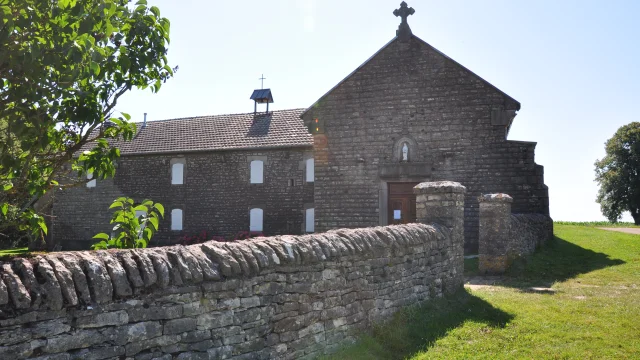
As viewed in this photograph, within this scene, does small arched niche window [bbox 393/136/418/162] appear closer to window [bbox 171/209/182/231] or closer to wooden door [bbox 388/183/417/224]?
wooden door [bbox 388/183/417/224]

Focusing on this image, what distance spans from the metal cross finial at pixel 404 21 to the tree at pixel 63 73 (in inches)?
520

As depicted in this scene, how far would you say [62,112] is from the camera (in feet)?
17.4

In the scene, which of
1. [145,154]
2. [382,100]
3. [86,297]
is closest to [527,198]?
[382,100]

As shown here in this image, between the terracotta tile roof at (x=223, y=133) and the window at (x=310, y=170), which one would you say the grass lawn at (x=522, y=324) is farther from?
the terracotta tile roof at (x=223, y=133)

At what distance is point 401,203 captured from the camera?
1806cm

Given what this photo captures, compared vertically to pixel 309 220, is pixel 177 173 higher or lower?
higher

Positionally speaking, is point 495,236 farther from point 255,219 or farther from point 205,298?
point 255,219

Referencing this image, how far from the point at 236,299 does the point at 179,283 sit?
2.50 feet

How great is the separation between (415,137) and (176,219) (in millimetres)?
13647

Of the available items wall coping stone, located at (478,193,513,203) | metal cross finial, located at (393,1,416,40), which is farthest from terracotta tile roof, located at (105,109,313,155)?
wall coping stone, located at (478,193,513,203)

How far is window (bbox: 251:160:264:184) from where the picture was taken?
24.2 meters

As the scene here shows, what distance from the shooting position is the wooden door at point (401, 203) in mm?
17922

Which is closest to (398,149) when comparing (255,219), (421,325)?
(255,219)

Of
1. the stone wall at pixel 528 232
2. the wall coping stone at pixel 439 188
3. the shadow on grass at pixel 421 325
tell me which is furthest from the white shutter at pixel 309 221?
the shadow on grass at pixel 421 325
